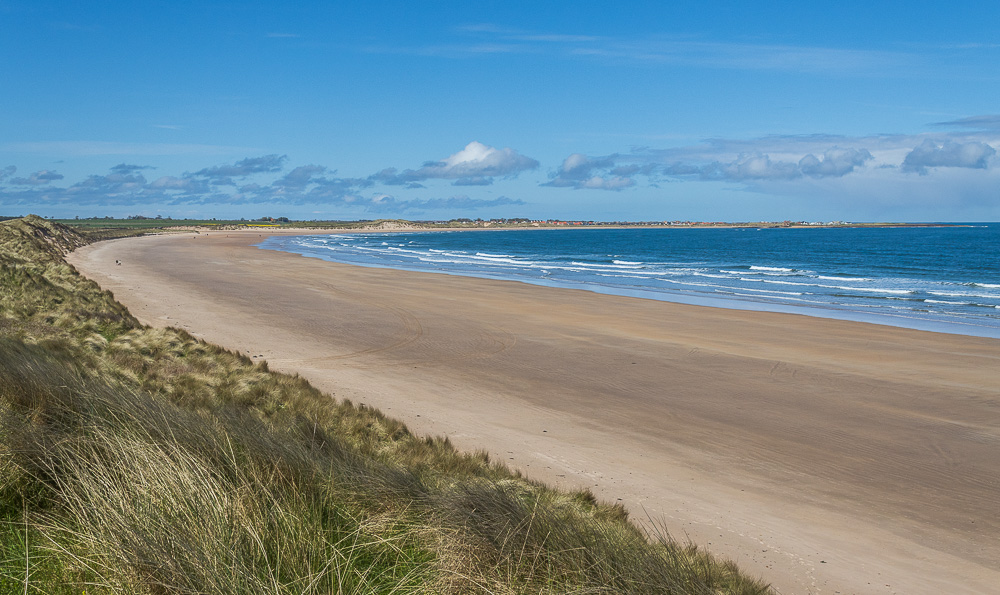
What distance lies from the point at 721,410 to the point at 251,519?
8.64 metres

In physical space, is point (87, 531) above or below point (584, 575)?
above

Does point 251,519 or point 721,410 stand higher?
point 251,519

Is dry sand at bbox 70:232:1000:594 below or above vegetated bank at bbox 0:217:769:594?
below

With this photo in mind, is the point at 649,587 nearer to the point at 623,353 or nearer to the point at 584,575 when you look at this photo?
the point at 584,575

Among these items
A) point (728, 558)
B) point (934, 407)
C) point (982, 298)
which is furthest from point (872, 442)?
point (982, 298)

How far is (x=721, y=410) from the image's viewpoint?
431 inches

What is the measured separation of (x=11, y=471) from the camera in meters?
4.29

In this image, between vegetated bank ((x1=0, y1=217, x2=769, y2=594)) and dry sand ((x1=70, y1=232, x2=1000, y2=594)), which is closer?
vegetated bank ((x1=0, y1=217, x2=769, y2=594))

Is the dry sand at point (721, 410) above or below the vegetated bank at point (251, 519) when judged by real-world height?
below

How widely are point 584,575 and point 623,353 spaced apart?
12064 mm

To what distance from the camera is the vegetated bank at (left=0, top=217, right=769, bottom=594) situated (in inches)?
131

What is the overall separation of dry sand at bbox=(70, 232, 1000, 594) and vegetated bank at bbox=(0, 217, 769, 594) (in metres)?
1.30

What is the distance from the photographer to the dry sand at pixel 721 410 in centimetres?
643

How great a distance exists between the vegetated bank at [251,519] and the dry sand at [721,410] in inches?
51.1
